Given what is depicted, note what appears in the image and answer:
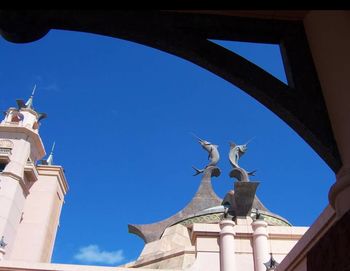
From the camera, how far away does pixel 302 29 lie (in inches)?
119

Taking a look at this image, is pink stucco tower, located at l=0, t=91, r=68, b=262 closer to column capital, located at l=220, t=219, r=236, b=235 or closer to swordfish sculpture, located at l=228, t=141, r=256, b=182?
swordfish sculpture, located at l=228, t=141, r=256, b=182

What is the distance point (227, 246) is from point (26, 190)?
2098 centimetres

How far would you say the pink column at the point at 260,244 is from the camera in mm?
9268

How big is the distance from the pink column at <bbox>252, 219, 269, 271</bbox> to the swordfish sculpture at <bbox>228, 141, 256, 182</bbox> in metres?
3.10

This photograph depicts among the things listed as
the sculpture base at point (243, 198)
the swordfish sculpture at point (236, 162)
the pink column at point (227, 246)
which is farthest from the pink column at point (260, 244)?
the swordfish sculpture at point (236, 162)

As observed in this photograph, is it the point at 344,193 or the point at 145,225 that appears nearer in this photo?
the point at 344,193

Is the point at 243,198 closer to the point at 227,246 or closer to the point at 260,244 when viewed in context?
the point at 260,244

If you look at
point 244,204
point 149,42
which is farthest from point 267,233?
point 149,42

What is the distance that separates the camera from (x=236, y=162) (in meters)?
14.0

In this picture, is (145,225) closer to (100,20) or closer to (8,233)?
(8,233)

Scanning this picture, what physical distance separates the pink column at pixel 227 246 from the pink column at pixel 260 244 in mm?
559

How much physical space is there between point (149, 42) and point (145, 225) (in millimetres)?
14488

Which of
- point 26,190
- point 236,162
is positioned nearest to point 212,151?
point 236,162

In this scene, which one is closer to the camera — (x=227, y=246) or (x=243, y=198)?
(x=227, y=246)
